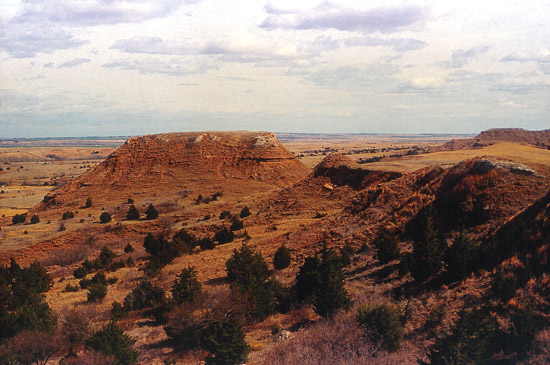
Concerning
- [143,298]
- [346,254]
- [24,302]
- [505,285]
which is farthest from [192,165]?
[505,285]

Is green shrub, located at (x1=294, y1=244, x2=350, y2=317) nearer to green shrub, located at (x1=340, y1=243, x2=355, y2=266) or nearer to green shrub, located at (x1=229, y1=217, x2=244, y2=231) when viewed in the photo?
green shrub, located at (x1=340, y1=243, x2=355, y2=266)

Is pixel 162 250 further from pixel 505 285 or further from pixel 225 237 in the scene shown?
pixel 505 285

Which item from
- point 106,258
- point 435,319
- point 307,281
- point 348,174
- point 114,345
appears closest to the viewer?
point 435,319

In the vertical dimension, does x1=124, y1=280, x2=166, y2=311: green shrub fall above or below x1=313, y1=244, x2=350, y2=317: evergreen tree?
below

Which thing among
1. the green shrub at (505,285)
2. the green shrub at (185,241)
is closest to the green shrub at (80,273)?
the green shrub at (185,241)

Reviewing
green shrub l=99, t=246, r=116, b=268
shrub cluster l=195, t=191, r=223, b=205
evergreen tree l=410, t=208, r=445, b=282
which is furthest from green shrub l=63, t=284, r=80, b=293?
shrub cluster l=195, t=191, r=223, b=205

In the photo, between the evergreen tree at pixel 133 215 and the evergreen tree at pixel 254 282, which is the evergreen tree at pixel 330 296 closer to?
the evergreen tree at pixel 254 282

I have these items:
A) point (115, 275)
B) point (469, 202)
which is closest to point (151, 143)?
point (115, 275)
